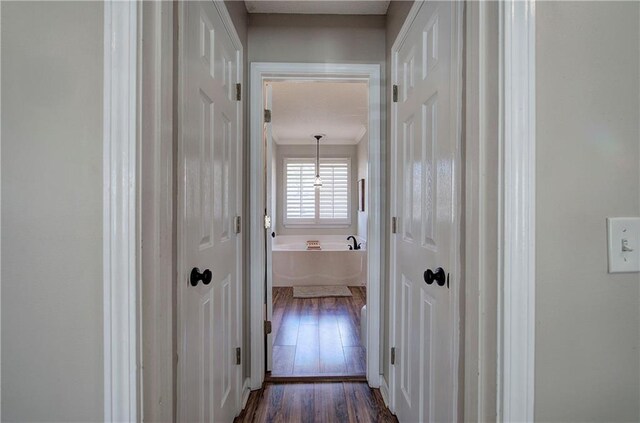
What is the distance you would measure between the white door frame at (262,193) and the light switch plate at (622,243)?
1.41 m

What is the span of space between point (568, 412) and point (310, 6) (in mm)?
2203

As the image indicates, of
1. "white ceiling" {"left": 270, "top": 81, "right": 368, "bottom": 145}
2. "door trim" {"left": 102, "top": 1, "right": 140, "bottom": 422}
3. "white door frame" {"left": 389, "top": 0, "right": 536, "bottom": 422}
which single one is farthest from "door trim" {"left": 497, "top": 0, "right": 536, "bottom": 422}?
"white ceiling" {"left": 270, "top": 81, "right": 368, "bottom": 145}

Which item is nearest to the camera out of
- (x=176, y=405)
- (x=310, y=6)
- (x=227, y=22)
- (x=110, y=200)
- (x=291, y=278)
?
(x=110, y=200)

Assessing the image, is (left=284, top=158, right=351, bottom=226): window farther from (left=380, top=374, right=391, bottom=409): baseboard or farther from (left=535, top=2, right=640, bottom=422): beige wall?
(left=535, top=2, right=640, bottom=422): beige wall

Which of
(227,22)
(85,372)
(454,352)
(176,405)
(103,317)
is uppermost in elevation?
(227,22)

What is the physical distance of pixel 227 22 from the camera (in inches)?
60.1

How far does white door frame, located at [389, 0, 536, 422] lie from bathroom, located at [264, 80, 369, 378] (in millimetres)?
1563

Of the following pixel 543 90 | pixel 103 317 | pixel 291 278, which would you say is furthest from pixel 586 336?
pixel 291 278

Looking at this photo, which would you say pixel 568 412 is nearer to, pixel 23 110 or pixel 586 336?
pixel 586 336

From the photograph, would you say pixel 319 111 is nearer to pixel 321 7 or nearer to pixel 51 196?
pixel 321 7

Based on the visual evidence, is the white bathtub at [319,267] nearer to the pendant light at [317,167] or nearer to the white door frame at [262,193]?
the pendant light at [317,167]

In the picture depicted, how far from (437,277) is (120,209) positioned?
1.01 m

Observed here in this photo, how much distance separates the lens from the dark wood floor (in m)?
1.82

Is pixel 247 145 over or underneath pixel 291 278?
over
